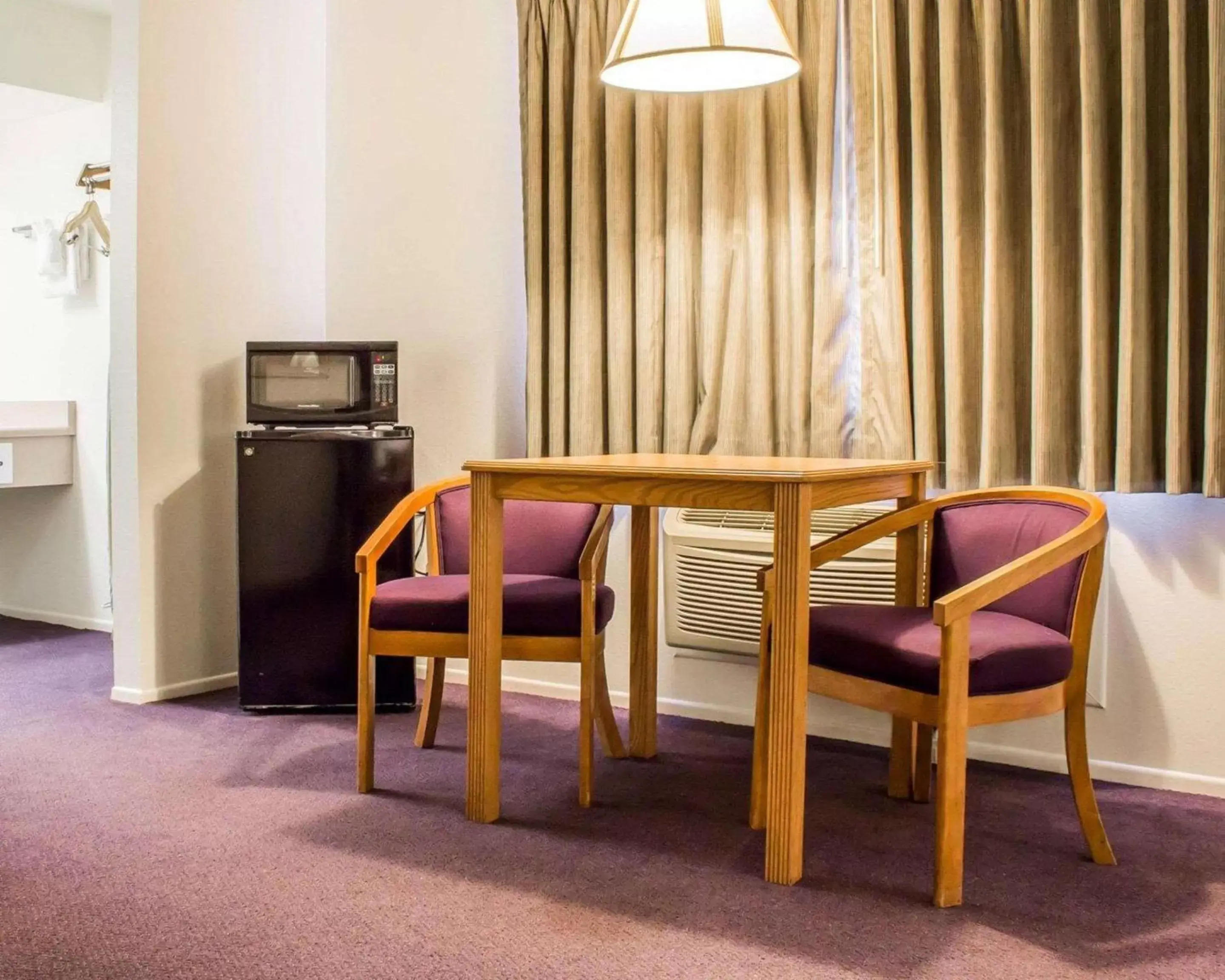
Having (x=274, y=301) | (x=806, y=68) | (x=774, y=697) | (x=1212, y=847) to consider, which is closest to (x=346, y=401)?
(x=274, y=301)

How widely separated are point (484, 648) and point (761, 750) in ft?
2.08

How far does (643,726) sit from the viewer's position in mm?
3113

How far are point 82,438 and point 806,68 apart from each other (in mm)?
3270

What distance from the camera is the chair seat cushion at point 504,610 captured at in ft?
8.87

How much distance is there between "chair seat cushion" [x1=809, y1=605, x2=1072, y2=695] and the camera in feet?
7.21

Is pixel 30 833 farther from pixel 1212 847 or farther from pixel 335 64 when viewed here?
pixel 335 64

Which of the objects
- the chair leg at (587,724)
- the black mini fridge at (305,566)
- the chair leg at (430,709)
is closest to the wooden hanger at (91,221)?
the black mini fridge at (305,566)

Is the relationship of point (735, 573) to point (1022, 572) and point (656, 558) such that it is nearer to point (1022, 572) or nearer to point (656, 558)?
point (656, 558)

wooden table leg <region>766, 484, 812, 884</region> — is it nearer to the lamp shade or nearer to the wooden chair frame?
the wooden chair frame

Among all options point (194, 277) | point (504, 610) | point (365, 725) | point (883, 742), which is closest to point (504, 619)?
point (504, 610)

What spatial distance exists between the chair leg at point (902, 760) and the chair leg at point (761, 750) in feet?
1.24

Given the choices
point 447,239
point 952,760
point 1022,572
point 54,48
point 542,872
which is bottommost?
point 542,872

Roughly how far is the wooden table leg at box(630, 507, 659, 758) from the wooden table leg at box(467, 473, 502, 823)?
0.54m

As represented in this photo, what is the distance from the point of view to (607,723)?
308 cm
